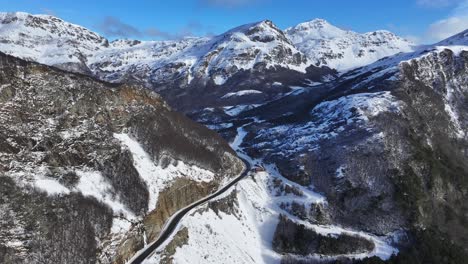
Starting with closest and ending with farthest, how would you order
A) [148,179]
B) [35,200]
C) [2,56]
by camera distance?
1. [35,200]
2. [2,56]
3. [148,179]

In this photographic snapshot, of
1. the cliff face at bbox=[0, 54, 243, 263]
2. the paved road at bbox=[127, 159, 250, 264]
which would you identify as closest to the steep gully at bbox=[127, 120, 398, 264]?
the paved road at bbox=[127, 159, 250, 264]

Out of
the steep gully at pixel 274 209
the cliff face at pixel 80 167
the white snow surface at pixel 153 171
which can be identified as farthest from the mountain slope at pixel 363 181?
the cliff face at pixel 80 167

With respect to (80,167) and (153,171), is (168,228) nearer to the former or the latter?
(153,171)

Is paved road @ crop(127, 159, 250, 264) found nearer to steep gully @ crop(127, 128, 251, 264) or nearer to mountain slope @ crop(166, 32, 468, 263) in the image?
A: steep gully @ crop(127, 128, 251, 264)

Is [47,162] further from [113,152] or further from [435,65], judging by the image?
[435,65]

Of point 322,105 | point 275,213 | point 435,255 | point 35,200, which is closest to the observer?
point 35,200

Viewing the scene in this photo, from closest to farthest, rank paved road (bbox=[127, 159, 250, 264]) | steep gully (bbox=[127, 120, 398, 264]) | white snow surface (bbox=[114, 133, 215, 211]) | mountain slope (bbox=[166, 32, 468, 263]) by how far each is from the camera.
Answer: paved road (bbox=[127, 159, 250, 264]), steep gully (bbox=[127, 120, 398, 264]), white snow surface (bbox=[114, 133, 215, 211]), mountain slope (bbox=[166, 32, 468, 263])

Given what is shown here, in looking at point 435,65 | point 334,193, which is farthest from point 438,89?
point 334,193

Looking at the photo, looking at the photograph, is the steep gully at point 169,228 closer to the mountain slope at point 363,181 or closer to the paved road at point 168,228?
the paved road at point 168,228
